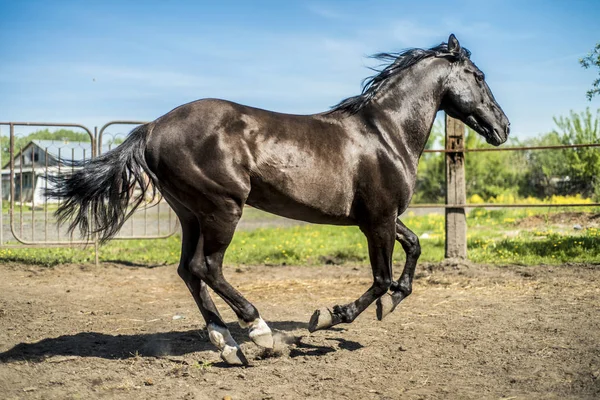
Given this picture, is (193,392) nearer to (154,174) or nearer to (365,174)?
(154,174)

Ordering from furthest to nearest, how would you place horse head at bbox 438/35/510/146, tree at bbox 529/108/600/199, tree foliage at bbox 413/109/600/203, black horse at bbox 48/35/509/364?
tree foliage at bbox 413/109/600/203
tree at bbox 529/108/600/199
horse head at bbox 438/35/510/146
black horse at bbox 48/35/509/364

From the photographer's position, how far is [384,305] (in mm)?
4711

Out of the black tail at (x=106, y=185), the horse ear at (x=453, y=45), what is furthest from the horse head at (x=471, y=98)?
the black tail at (x=106, y=185)

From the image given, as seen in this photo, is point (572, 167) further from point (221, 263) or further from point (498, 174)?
point (221, 263)

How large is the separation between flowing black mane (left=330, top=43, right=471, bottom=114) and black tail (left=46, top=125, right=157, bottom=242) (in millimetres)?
1660

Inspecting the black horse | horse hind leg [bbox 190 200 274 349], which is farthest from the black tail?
horse hind leg [bbox 190 200 274 349]

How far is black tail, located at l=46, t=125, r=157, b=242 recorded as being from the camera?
→ 429 centimetres

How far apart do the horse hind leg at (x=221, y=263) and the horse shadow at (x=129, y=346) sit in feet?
1.44

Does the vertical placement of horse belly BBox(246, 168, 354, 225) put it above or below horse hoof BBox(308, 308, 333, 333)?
above

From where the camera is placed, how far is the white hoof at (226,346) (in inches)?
163

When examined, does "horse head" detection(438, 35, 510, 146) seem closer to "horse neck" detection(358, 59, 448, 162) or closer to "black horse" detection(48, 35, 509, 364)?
"horse neck" detection(358, 59, 448, 162)

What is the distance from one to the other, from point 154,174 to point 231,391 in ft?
5.59

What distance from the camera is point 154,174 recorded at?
429 centimetres

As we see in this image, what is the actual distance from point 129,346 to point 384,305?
7.07 feet
